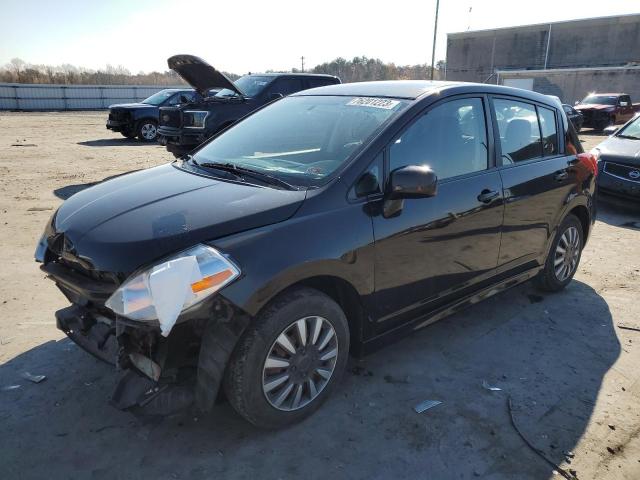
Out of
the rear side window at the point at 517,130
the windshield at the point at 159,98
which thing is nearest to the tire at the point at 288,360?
the rear side window at the point at 517,130

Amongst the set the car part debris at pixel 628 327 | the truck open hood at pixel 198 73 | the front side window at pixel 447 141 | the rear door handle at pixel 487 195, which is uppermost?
the truck open hood at pixel 198 73

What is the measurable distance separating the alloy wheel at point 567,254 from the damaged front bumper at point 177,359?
11.0 feet

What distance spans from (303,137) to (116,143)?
14.2m

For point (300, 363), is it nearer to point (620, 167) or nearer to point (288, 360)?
point (288, 360)

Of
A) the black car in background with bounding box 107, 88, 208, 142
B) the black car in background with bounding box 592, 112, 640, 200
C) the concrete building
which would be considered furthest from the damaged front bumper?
the concrete building

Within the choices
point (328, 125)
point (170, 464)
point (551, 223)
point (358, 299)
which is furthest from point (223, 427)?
point (551, 223)

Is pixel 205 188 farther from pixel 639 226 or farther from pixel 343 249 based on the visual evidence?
pixel 639 226

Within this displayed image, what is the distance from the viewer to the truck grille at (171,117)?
8.99m

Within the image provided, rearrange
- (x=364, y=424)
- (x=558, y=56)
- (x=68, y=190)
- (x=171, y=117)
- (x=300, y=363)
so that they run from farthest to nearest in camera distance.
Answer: (x=558, y=56) < (x=171, y=117) < (x=68, y=190) < (x=364, y=424) < (x=300, y=363)

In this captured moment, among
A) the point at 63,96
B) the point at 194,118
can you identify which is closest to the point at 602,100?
the point at 194,118

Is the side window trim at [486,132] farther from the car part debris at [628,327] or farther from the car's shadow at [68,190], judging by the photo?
the car's shadow at [68,190]

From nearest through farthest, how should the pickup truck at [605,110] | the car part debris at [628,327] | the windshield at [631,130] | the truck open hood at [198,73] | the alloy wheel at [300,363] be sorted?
the alloy wheel at [300,363], the car part debris at [628,327], the truck open hood at [198,73], the windshield at [631,130], the pickup truck at [605,110]

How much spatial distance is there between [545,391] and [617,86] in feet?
130

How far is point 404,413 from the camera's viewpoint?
291 cm
